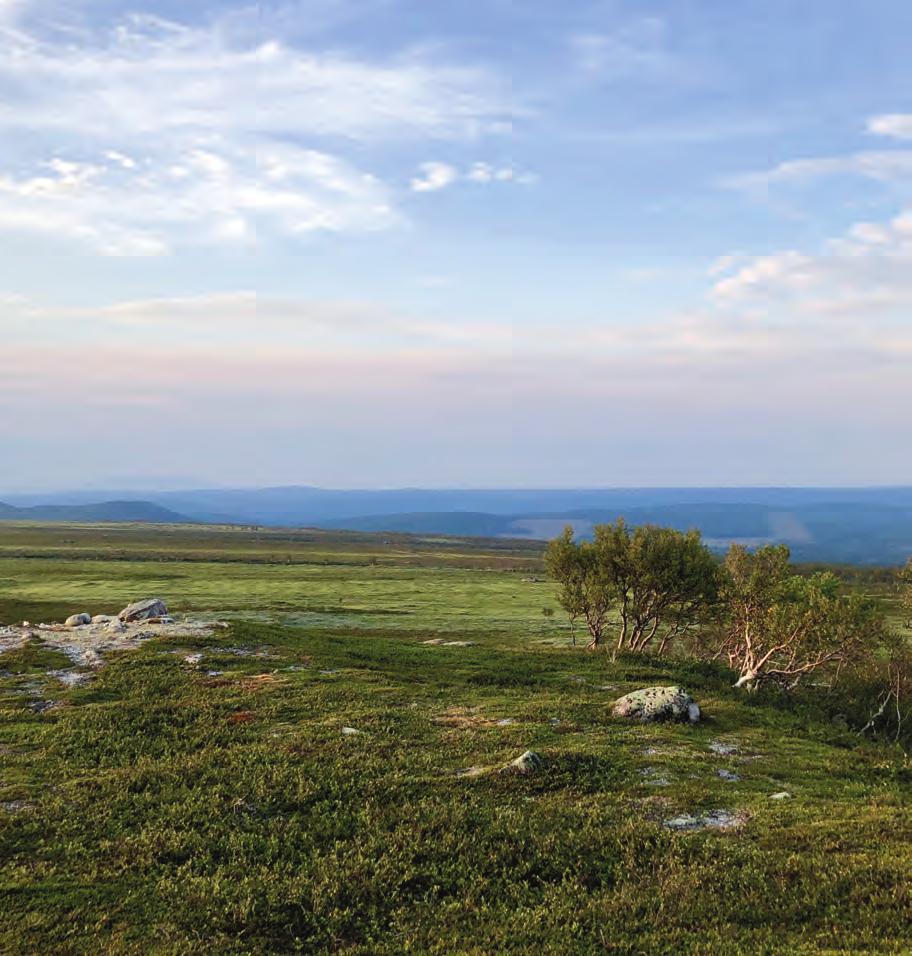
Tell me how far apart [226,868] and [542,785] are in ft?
35.2

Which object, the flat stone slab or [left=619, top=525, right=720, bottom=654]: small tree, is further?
[left=619, top=525, right=720, bottom=654]: small tree

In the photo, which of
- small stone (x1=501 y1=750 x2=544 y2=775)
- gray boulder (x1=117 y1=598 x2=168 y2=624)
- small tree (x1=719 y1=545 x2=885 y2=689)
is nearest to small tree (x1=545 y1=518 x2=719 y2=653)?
small tree (x1=719 y1=545 x2=885 y2=689)

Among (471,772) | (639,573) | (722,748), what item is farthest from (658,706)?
(639,573)

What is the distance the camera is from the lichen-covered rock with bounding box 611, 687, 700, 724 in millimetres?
31500

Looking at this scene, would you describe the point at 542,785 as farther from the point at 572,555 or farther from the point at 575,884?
the point at 572,555

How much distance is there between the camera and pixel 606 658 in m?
49.4

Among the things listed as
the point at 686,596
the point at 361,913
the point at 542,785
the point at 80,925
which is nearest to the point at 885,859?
the point at 542,785

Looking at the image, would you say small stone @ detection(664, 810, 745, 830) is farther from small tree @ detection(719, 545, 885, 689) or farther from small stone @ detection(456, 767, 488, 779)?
small tree @ detection(719, 545, 885, 689)

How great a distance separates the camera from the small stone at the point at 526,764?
75.2 ft

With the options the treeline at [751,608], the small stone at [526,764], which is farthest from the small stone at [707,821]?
the treeline at [751,608]

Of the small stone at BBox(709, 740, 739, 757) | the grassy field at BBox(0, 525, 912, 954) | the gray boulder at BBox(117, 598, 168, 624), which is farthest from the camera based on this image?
the gray boulder at BBox(117, 598, 168, 624)

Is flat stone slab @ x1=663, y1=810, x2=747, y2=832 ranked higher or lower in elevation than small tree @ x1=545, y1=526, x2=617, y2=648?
lower

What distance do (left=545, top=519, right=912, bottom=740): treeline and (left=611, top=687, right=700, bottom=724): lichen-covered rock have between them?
14.6 meters

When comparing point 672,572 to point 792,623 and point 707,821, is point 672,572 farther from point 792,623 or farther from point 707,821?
point 707,821
